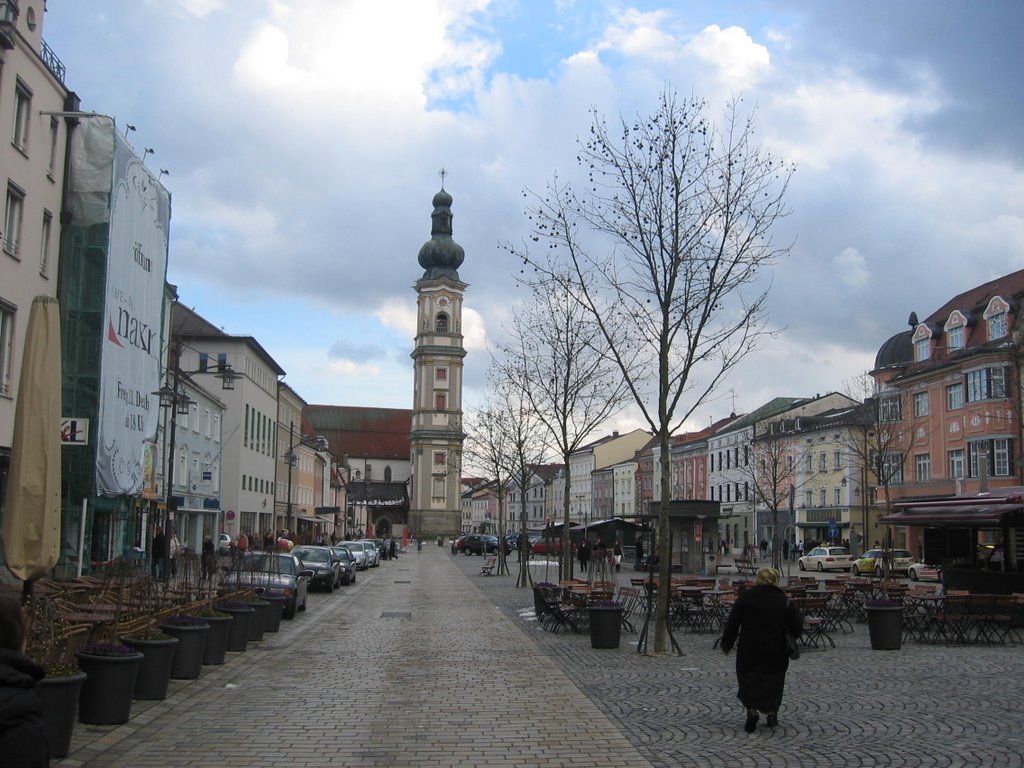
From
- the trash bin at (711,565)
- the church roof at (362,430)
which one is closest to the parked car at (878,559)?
the trash bin at (711,565)

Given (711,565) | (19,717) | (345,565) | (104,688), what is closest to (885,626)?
(104,688)

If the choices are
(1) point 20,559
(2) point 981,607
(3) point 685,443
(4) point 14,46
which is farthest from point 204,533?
(3) point 685,443

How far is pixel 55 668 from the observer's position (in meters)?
8.25

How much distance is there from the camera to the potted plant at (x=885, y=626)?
54.7 feet

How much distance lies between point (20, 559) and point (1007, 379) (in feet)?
144

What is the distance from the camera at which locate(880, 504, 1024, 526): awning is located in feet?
71.5

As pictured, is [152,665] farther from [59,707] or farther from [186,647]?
[59,707]

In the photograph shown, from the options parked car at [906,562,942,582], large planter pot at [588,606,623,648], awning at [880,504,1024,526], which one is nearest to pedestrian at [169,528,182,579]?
large planter pot at [588,606,623,648]

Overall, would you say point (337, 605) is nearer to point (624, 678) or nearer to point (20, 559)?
→ point (624, 678)

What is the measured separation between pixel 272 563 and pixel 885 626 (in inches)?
545

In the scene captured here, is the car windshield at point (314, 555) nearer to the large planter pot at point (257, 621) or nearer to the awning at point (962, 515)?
the large planter pot at point (257, 621)

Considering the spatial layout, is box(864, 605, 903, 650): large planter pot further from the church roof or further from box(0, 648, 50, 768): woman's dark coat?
the church roof

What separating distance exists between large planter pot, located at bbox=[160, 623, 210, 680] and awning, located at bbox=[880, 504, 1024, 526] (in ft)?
54.4

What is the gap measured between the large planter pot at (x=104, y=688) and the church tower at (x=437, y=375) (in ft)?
359
